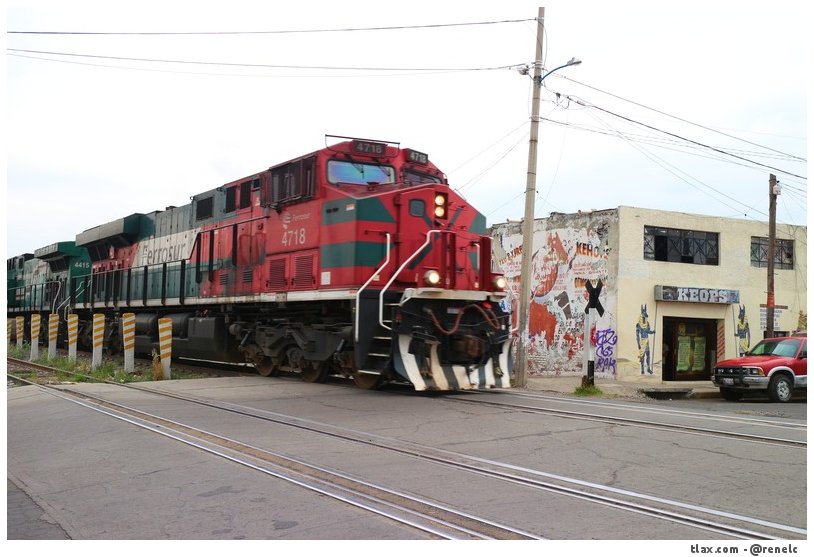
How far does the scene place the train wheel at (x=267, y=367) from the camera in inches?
565

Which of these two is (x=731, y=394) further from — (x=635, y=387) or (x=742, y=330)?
(x=742, y=330)

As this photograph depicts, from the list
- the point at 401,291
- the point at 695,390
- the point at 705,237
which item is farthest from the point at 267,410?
the point at 705,237

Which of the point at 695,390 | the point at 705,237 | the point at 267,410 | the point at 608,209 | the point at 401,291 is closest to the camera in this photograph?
the point at 267,410

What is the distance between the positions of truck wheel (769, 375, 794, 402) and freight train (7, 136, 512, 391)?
8.74 meters

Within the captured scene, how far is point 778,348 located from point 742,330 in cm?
629

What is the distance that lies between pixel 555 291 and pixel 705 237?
17.6 ft

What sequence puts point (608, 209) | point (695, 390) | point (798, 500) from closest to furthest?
1. point (798, 500)
2. point (695, 390)
3. point (608, 209)

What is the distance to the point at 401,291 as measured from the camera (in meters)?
11.1

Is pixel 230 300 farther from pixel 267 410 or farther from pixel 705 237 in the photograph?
pixel 705 237

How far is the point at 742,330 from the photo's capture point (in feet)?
78.3

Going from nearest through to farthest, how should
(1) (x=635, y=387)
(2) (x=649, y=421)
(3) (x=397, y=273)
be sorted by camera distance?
(2) (x=649, y=421)
(3) (x=397, y=273)
(1) (x=635, y=387)

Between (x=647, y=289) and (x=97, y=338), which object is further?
(x=647, y=289)

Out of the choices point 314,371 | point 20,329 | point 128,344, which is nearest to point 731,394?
point 314,371

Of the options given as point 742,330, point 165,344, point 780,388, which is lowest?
point 780,388
